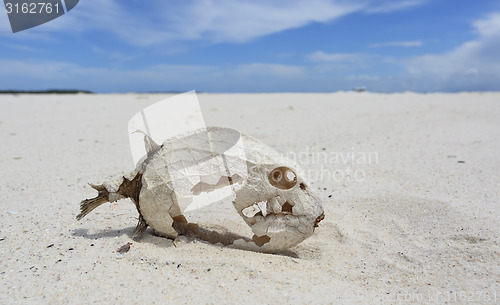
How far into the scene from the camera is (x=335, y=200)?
4.52 m

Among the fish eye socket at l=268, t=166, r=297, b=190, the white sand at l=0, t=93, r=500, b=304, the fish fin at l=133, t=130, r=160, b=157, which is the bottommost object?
the white sand at l=0, t=93, r=500, b=304

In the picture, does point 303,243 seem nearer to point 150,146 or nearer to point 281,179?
point 281,179

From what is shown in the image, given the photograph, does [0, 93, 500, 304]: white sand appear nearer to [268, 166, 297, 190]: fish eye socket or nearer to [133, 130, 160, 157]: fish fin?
[268, 166, 297, 190]: fish eye socket

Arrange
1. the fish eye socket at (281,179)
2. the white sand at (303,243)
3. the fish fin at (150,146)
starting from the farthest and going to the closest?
the fish fin at (150,146), the fish eye socket at (281,179), the white sand at (303,243)

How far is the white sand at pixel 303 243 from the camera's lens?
2541mm

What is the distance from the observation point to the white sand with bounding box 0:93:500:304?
2541mm

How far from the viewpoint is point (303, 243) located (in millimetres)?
3389

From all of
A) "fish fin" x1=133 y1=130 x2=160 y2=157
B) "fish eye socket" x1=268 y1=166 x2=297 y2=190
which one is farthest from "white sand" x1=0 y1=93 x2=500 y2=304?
"fish fin" x1=133 y1=130 x2=160 y2=157

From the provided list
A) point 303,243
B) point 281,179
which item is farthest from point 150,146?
point 303,243

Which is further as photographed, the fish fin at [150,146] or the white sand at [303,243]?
the fish fin at [150,146]

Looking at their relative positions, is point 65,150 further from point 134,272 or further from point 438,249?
point 438,249

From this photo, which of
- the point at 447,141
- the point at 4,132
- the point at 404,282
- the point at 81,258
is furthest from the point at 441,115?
the point at 4,132

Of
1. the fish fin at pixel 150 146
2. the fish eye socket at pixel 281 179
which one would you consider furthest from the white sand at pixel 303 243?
the fish fin at pixel 150 146

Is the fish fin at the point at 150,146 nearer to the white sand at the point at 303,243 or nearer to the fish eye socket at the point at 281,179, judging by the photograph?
the white sand at the point at 303,243
